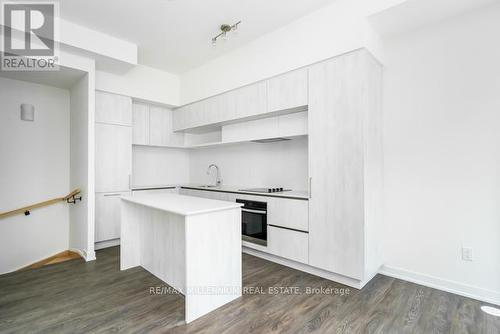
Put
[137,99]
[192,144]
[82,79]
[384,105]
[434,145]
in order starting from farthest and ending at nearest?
[192,144] → [137,99] → [82,79] → [384,105] → [434,145]

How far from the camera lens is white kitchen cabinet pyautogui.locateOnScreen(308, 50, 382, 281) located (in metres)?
2.54

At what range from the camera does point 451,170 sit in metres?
2.53

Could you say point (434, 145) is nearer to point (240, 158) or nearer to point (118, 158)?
point (240, 158)

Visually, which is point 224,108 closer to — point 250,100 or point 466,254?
point 250,100

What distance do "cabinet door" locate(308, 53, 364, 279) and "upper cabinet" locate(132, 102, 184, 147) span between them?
3.06 meters

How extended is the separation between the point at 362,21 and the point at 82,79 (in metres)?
3.59

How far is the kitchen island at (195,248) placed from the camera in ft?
→ 6.69

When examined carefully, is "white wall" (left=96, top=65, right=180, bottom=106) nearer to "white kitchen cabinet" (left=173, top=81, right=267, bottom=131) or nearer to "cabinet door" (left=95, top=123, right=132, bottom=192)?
"white kitchen cabinet" (left=173, top=81, right=267, bottom=131)

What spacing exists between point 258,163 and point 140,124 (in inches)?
88.4

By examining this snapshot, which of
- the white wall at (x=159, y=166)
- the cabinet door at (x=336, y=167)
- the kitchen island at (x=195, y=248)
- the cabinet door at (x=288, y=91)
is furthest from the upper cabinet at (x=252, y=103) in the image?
the kitchen island at (x=195, y=248)

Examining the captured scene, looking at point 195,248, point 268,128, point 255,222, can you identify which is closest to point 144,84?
point 268,128

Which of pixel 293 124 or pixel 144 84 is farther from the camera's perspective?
pixel 144 84

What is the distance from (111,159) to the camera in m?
4.00

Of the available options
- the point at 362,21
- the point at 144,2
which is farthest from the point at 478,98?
the point at 144,2
